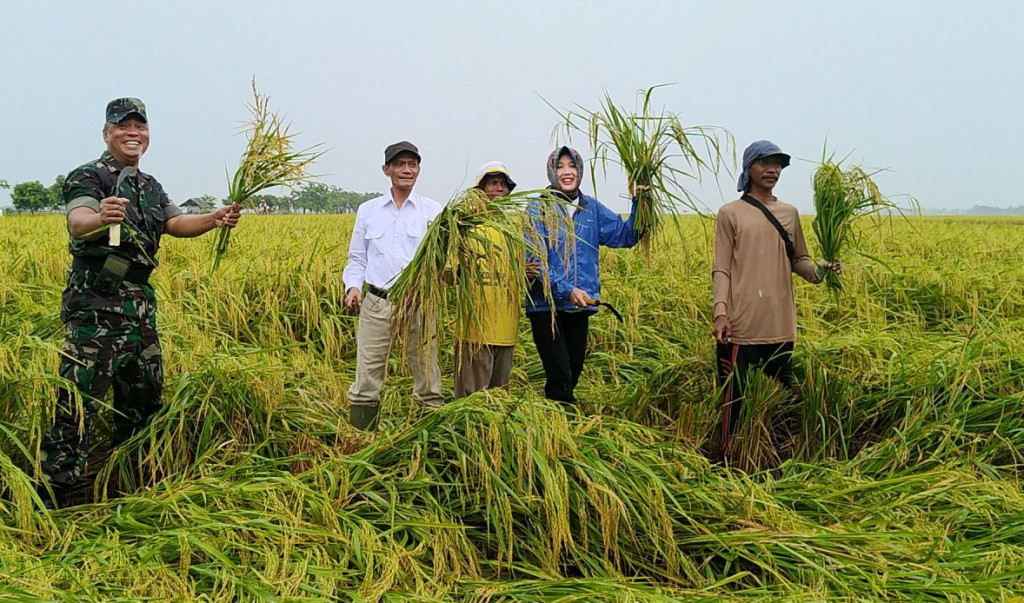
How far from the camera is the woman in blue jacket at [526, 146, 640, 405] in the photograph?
3.33 meters

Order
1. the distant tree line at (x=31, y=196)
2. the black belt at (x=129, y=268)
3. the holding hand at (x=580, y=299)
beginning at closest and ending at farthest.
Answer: the black belt at (x=129, y=268)
the holding hand at (x=580, y=299)
the distant tree line at (x=31, y=196)

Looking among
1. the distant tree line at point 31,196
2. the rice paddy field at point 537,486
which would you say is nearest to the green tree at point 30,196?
the distant tree line at point 31,196

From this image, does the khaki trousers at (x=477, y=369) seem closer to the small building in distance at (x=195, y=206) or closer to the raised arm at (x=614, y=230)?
A: the raised arm at (x=614, y=230)

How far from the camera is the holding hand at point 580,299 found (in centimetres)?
328

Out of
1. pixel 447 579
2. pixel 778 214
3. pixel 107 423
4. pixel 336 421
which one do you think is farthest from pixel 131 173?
pixel 778 214

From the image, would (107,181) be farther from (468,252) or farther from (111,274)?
(468,252)

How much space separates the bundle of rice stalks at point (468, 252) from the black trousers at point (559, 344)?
69 cm

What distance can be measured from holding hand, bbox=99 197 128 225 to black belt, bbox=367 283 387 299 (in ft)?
3.71

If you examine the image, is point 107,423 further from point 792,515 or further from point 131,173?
point 792,515

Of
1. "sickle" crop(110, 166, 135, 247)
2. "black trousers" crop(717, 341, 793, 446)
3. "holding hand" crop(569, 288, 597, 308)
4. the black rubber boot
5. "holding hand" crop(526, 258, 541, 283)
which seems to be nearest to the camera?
"sickle" crop(110, 166, 135, 247)

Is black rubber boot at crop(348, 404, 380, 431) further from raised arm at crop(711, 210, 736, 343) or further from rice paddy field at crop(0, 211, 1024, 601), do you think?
raised arm at crop(711, 210, 736, 343)

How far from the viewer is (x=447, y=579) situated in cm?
222

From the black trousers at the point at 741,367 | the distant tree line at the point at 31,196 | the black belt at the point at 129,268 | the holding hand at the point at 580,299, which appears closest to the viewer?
the black belt at the point at 129,268

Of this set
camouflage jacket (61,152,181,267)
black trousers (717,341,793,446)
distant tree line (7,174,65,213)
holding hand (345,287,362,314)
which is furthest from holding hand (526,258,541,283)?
distant tree line (7,174,65,213)
